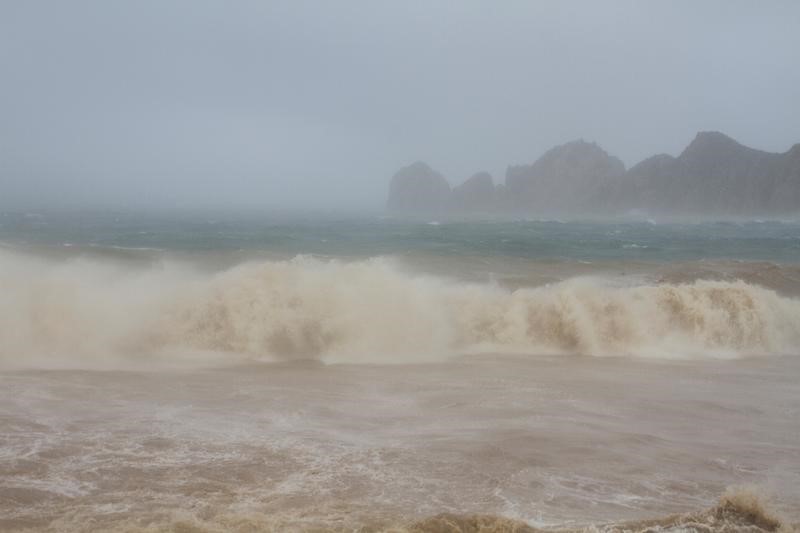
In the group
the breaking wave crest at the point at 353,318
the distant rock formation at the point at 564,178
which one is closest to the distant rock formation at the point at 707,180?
the distant rock formation at the point at 564,178

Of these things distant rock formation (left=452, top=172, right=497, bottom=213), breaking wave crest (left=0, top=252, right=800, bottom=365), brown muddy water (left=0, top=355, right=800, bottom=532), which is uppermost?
distant rock formation (left=452, top=172, right=497, bottom=213)

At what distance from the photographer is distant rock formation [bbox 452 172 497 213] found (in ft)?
415

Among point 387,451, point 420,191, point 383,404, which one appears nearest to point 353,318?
point 383,404

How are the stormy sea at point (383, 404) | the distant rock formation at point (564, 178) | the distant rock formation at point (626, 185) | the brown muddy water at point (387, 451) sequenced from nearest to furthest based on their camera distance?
the brown muddy water at point (387, 451) < the stormy sea at point (383, 404) < the distant rock formation at point (626, 185) < the distant rock formation at point (564, 178)

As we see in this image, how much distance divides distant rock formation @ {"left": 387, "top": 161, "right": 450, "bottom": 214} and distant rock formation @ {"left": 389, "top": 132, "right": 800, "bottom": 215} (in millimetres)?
198

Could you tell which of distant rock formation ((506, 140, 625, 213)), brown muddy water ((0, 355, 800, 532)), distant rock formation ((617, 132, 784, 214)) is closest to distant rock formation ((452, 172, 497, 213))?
distant rock formation ((506, 140, 625, 213))

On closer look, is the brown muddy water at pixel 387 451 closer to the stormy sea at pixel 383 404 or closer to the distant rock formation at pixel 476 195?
the stormy sea at pixel 383 404

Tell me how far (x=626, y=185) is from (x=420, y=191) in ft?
128

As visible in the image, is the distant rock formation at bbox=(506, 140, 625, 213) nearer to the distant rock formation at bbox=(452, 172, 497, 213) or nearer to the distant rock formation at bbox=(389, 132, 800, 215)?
the distant rock formation at bbox=(389, 132, 800, 215)

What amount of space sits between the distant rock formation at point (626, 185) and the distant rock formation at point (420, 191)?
7.8 inches

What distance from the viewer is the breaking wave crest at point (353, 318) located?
11812 millimetres

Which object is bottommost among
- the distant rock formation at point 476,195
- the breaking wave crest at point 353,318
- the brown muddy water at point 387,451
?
the brown muddy water at point 387,451

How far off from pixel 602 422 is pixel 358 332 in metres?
5.69

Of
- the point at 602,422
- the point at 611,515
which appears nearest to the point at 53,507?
the point at 611,515
